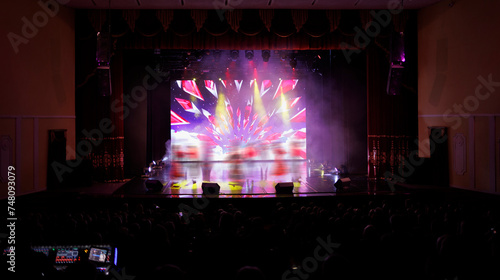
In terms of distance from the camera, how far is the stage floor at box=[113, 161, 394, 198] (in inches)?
308

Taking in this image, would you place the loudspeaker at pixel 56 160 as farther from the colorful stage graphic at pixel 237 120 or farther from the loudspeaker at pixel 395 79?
the loudspeaker at pixel 395 79

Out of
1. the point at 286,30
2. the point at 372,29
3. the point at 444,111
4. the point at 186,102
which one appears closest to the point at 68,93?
the point at 186,102

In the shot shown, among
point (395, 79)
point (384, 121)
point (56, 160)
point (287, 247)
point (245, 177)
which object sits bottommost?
point (287, 247)

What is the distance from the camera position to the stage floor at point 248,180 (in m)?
7.82

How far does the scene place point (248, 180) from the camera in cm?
958

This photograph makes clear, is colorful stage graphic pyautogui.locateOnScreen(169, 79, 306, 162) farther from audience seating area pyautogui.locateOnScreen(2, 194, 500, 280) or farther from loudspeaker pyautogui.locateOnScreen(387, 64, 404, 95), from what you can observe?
audience seating area pyautogui.locateOnScreen(2, 194, 500, 280)

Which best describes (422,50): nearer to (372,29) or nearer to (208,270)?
(372,29)

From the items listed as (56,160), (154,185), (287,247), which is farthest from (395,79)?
(56,160)

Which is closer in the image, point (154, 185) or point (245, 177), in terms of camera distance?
point (154, 185)

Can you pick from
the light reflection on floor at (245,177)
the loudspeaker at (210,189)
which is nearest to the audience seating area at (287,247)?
the loudspeaker at (210,189)

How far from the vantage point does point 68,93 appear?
9.75 metres

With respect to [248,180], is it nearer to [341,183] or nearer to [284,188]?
[284,188]

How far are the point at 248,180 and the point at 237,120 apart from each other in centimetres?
440

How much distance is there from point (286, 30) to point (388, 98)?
3.40m
